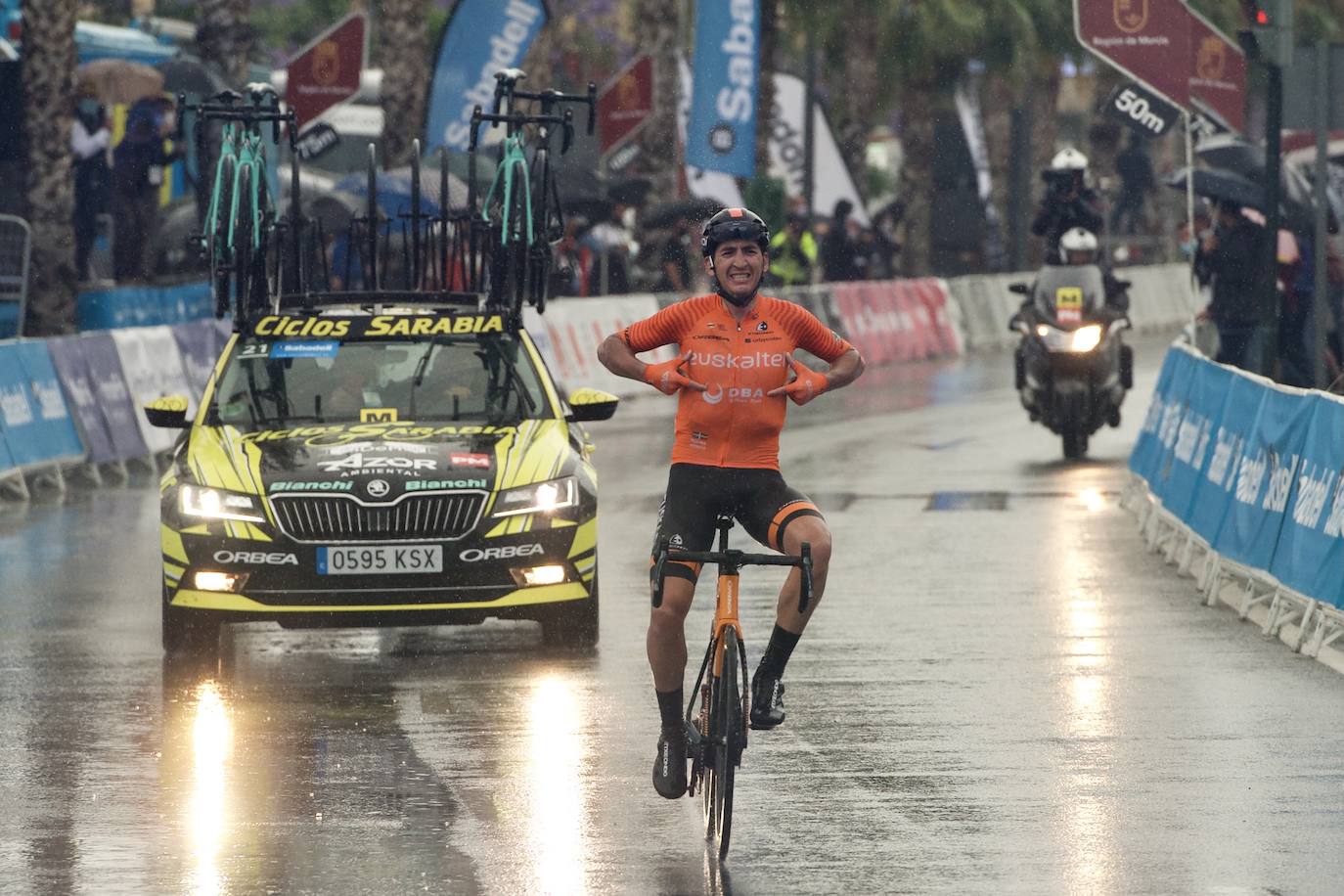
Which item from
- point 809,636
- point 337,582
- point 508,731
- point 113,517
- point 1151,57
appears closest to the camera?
point 508,731

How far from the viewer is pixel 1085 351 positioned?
76.5 ft

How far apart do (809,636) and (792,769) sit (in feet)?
11.7

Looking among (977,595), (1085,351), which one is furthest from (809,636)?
(1085,351)

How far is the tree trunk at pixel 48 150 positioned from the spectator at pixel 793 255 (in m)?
11.3

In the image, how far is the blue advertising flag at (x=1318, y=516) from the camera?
12.8 m

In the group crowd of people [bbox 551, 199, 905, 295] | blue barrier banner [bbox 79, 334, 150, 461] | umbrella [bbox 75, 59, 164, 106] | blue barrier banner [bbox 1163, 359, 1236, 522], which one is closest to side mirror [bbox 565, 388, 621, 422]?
blue barrier banner [bbox 1163, 359, 1236, 522]

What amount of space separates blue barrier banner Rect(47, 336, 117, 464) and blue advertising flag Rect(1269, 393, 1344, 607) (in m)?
11.7

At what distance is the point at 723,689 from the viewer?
8.66 metres

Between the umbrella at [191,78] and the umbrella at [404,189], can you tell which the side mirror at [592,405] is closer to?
the umbrella at [404,189]

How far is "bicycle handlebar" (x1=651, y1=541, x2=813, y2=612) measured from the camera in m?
8.53

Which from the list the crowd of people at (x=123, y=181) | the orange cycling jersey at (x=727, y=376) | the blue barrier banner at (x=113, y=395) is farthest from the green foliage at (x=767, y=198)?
the orange cycling jersey at (x=727, y=376)

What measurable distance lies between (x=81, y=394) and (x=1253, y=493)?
37.3ft

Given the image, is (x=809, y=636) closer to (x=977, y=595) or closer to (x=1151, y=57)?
(x=977, y=595)

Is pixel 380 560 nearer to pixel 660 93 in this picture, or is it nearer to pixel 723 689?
pixel 723 689
